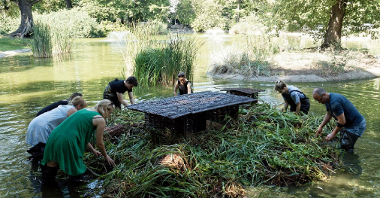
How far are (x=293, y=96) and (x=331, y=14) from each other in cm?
1229

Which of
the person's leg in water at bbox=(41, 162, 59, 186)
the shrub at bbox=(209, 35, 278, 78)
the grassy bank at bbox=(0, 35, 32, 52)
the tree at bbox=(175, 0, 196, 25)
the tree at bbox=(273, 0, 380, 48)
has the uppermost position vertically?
the tree at bbox=(175, 0, 196, 25)

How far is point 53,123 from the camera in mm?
4801

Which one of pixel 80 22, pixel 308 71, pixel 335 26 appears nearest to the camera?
pixel 308 71

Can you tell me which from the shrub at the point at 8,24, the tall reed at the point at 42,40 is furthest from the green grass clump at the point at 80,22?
the tall reed at the point at 42,40

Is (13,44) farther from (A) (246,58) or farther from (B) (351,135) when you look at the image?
(B) (351,135)

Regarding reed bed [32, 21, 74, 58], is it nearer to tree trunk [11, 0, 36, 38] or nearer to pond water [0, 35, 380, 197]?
pond water [0, 35, 380, 197]

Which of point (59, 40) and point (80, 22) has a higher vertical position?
point (80, 22)

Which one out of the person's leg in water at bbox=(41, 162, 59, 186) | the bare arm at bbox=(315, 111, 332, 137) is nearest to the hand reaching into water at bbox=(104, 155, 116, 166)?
the person's leg in water at bbox=(41, 162, 59, 186)

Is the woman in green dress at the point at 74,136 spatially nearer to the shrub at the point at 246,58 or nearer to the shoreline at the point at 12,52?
the shrub at the point at 246,58

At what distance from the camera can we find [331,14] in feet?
55.9

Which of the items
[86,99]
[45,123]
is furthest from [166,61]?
[45,123]

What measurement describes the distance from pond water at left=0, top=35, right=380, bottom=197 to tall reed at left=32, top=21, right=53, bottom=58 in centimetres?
72

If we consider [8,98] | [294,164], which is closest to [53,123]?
[294,164]

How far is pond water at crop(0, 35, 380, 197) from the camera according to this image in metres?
4.51
